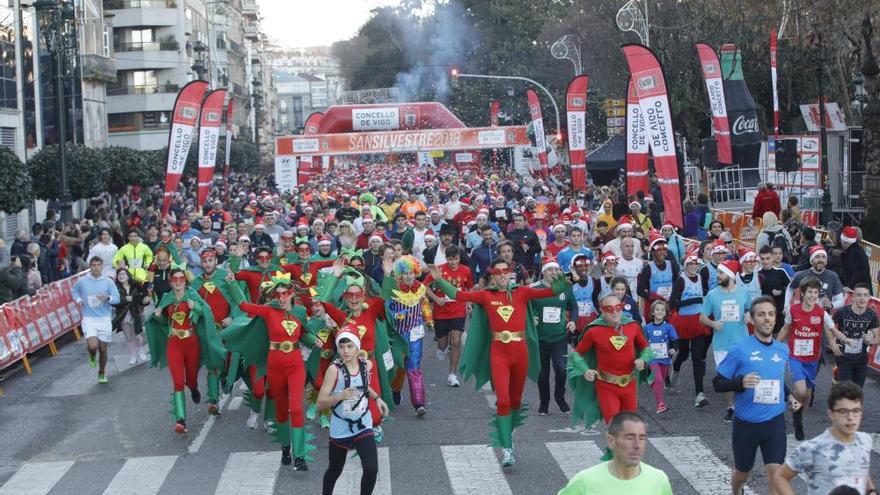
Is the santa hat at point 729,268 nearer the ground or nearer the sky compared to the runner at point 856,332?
nearer the sky

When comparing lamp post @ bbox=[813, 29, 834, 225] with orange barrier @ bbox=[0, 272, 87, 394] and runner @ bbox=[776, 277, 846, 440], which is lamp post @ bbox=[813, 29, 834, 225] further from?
orange barrier @ bbox=[0, 272, 87, 394]

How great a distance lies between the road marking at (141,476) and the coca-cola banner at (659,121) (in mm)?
9339

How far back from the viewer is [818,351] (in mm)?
11336

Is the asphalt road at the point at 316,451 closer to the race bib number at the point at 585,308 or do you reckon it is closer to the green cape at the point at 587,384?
the green cape at the point at 587,384

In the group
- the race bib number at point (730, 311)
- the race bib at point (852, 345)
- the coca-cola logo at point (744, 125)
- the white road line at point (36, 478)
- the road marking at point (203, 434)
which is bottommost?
the road marking at point (203, 434)

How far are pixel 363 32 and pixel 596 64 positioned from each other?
175 feet

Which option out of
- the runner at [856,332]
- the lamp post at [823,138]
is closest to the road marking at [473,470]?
the runner at [856,332]

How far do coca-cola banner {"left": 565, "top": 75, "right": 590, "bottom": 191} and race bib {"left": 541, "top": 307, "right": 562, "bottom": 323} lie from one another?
18.2m

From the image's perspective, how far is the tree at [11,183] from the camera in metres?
25.3

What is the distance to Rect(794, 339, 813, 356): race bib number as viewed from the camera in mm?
11227

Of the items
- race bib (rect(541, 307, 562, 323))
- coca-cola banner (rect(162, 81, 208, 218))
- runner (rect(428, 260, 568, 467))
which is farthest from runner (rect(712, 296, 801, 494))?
coca-cola banner (rect(162, 81, 208, 218))

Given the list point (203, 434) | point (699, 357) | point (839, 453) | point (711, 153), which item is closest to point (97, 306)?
point (203, 434)

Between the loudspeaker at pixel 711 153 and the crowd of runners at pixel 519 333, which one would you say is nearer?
the crowd of runners at pixel 519 333

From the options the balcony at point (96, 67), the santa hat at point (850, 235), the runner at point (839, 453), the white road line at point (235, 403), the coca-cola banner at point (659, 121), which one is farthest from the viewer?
the balcony at point (96, 67)
